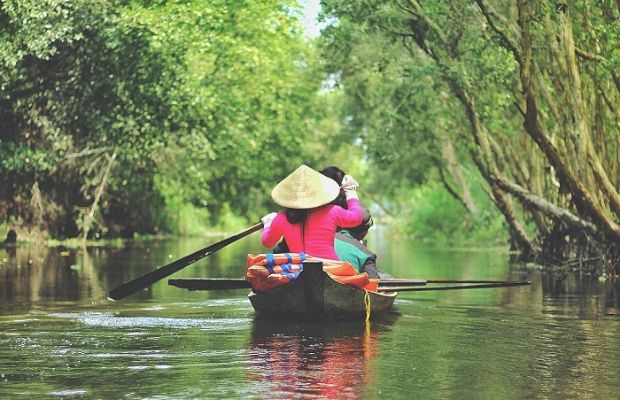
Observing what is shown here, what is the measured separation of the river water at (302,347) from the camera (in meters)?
9.40

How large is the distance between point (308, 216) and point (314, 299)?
3.33ft

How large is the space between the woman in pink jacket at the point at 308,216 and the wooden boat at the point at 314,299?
0.57 metres

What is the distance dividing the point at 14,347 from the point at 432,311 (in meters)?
6.20

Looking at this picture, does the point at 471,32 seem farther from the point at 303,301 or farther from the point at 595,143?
the point at 303,301

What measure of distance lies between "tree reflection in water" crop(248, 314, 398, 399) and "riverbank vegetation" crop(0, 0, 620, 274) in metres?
7.32

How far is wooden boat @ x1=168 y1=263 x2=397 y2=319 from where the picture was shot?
44.8 ft

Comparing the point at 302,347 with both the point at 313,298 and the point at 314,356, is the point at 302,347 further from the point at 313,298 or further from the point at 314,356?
the point at 313,298

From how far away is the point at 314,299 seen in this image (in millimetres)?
13945

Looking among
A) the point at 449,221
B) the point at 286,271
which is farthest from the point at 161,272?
the point at 449,221

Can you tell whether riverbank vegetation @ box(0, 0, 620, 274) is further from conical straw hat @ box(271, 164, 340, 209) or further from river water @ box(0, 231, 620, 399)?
conical straw hat @ box(271, 164, 340, 209)

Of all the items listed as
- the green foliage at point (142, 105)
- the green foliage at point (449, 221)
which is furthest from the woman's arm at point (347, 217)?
the green foliage at point (449, 221)

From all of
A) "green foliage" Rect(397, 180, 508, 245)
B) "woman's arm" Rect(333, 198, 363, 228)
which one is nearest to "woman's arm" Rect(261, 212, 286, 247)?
"woman's arm" Rect(333, 198, 363, 228)

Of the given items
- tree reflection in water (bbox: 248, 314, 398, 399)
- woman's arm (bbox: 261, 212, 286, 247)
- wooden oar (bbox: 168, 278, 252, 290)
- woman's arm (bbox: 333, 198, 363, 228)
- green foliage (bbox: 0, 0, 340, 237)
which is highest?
green foliage (bbox: 0, 0, 340, 237)

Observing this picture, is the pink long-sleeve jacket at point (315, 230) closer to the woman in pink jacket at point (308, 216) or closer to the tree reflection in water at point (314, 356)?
the woman in pink jacket at point (308, 216)
